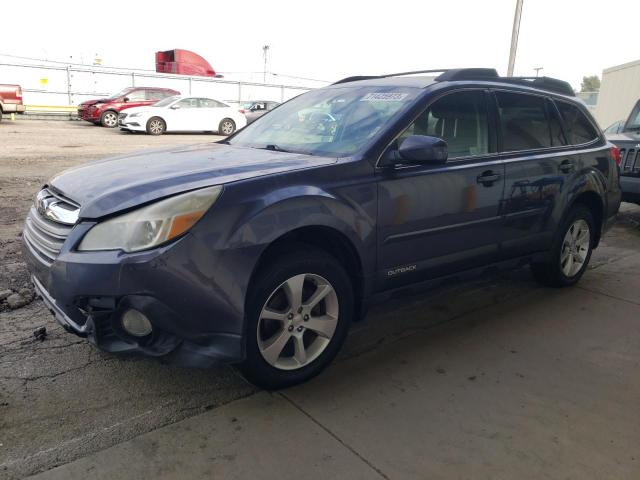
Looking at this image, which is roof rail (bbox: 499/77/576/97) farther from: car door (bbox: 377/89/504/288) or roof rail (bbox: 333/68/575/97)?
car door (bbox: 377/89/504/288)

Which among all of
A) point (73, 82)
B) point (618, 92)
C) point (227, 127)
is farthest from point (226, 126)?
point (618, 92)

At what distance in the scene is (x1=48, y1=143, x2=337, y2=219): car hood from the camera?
260 cm

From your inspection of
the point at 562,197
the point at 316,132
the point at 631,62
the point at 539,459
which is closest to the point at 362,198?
the point at 316,132

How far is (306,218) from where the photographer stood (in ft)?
9.19

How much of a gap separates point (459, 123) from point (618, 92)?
19.9 metres

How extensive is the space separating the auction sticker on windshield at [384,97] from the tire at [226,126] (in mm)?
17097

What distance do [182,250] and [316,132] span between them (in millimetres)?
1520

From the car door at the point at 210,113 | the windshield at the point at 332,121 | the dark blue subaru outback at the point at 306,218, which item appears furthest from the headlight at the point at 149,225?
the car door at the point at 210,113

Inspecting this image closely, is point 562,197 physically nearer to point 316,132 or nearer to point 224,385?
point 316,132

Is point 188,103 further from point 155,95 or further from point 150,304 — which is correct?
point 150,304

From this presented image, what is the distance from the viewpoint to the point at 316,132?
3.61 meters

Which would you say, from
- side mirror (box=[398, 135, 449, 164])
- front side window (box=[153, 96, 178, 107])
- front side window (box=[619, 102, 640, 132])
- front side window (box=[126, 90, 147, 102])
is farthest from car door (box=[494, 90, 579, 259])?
front side window (box=[126, 90, 147, 102])

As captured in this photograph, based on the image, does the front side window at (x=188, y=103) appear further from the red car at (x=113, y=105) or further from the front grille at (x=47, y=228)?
the front grille at (x=47, y=228)

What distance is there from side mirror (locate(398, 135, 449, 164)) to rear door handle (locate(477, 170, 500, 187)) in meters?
0.64
